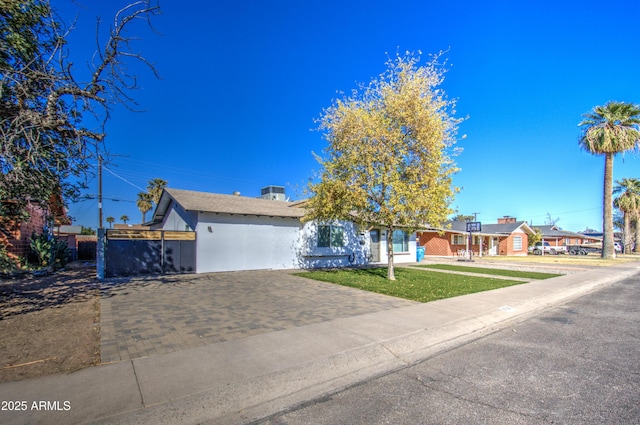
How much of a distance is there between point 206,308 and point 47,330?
120 inches

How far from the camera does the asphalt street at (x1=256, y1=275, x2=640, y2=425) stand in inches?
139

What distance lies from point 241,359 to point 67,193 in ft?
18.4

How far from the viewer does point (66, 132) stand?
6590 mm

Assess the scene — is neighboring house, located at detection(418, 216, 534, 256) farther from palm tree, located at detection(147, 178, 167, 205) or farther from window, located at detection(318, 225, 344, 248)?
palm tree, located at detection(147, 178, 167, 205)

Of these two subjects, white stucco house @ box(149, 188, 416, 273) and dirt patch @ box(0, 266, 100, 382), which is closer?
dirt patch @ box(0, 266, 100, 382)

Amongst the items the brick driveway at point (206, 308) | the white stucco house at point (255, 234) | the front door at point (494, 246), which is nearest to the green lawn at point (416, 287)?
the brick driveway at point (206, 308)

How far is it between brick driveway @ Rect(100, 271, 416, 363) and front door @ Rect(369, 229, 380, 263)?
10423mm

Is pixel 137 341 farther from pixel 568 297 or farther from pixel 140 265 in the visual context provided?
pixel 568 297

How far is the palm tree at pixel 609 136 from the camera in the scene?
30.5 meters

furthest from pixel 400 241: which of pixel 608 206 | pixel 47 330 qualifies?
pixel 608 206

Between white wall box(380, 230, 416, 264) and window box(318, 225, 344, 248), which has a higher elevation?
window box(318, 225, 344, 248)

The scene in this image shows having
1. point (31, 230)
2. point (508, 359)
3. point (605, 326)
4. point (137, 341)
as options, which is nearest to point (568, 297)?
point (605, 326)

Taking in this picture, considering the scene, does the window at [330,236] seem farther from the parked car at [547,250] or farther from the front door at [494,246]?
the parked car at [547,250]

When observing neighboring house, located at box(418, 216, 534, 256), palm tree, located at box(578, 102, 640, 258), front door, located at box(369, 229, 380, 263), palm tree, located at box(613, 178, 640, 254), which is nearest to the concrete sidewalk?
front door, located at box(369, 229, 380, 263)
